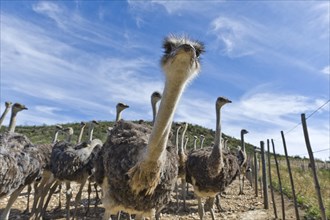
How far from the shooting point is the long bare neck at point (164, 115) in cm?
340

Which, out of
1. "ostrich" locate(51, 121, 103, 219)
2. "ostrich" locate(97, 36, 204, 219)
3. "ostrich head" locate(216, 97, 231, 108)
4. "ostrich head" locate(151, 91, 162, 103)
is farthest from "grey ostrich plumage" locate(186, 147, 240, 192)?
"ostrich" locate(97, 36, 204, 219)

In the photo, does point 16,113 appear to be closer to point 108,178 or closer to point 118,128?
point 118,128

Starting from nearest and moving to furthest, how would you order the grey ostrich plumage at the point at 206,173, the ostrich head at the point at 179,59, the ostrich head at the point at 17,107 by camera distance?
1. the ostrich head at the point at 179,59
2. the grey ostrich plumage at the point at 206,173
3. the ostrich head at the point at 17,107

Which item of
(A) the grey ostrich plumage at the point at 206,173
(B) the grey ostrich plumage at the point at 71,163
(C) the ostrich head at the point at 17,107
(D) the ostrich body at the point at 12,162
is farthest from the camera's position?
(C) the ostrich head at the point at 17,107

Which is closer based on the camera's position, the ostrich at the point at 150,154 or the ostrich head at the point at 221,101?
the ostrich at the point at 150,154

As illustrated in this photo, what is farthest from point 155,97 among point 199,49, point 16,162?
point 199,49

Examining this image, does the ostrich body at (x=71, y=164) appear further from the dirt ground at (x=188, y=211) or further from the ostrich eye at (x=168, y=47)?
the ostrich eye at (x=168, y=47)

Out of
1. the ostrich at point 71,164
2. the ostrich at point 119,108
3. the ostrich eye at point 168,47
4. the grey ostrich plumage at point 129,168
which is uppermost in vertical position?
the ostrich at point 119,108

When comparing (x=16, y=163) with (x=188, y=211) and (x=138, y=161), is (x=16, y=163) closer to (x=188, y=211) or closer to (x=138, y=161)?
(x=138, y=161)

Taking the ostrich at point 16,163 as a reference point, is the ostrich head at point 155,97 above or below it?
above

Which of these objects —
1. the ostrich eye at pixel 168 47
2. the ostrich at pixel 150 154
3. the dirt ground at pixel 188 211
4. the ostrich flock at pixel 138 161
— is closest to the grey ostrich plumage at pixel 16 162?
the ostrich flock at pixel 138 161

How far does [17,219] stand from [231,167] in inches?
172

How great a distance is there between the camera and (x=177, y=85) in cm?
338

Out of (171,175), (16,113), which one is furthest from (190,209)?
(171,175)
